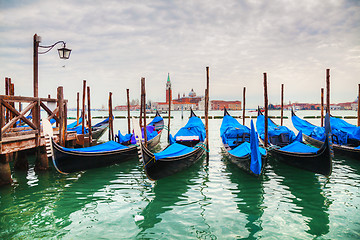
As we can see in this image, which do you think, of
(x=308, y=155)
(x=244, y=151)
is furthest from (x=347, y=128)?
(x=244, y=151)

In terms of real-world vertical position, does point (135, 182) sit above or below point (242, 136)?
below

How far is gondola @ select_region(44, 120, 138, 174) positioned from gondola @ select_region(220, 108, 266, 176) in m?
3.23

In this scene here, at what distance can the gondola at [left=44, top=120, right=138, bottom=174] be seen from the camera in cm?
543

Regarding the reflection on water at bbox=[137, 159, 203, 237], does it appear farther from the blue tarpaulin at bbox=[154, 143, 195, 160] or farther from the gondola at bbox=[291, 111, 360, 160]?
the gondola at bbox=[291, 111, 360, 160]

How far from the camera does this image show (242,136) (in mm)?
8672

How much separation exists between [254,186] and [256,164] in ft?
1.54

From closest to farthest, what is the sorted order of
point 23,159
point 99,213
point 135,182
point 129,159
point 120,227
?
point 120,227, point 99,213, point 135,182, point 23,159, point 129,159

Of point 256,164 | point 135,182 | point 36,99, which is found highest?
point 36,99

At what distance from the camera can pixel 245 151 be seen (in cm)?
628

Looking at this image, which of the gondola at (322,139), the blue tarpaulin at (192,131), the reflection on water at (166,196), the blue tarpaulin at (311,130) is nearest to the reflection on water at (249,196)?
the reflection on water at (166,196)

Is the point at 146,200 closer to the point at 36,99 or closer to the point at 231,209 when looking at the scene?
the point at 231,209

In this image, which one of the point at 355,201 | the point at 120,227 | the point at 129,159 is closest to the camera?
the point at 120,227

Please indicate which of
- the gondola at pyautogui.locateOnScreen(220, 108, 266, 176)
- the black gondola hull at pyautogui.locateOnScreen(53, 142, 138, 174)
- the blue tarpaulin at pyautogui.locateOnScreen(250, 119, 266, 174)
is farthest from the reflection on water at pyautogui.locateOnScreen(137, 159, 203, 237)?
the black gondola hull at pyautogui.locateOnScreen(53, 142, 138, 174)

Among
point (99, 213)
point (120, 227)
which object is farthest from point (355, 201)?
point (99, 213)
